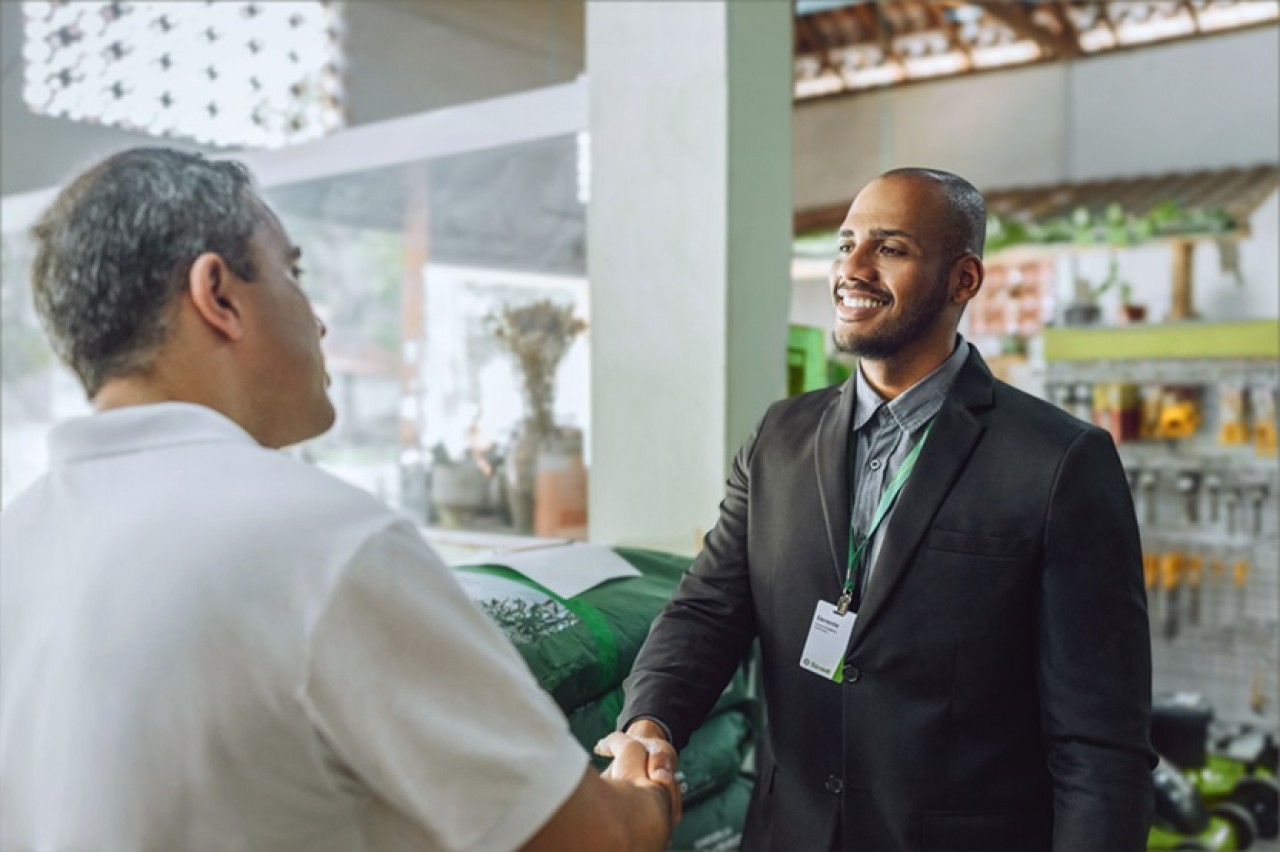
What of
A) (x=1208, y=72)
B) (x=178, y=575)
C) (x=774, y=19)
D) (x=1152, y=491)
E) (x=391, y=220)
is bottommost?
(x=1152, y=491)

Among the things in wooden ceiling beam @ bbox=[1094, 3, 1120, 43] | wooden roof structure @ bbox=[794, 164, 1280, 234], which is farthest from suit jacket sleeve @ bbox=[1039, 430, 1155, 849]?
wooden ceiling beam @ bbox=[1094, 3, 1120, 43]

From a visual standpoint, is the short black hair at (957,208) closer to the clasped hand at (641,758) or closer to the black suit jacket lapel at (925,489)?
the black suit jacket lapel at (925,489)

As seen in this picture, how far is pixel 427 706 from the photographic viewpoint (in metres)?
0.96

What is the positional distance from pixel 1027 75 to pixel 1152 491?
471 cm

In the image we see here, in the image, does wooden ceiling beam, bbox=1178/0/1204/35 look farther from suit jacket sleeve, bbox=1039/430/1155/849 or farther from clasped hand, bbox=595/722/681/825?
clasped hand, bbox=595/722/681/825

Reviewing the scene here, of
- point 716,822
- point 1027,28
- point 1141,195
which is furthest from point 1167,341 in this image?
point 716,822

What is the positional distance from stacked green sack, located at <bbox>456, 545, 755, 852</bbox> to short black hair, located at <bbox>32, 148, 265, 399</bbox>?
81cm

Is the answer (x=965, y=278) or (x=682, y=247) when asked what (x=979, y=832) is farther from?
(x=682, y=247)

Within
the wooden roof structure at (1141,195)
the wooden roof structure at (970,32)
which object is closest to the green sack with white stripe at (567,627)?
the wooden roof structure at (1141,195)

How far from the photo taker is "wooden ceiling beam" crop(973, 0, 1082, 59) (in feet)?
28.4

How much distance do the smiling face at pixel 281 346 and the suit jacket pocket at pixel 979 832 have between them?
1.02 meters

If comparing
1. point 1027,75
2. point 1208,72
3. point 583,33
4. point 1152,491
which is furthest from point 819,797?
point 1027,75

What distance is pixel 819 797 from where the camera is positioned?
173 cm

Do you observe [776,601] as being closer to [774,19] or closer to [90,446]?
[90,446]
